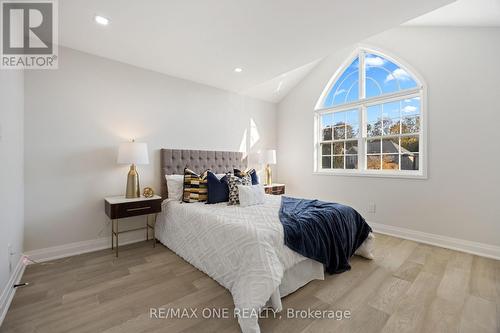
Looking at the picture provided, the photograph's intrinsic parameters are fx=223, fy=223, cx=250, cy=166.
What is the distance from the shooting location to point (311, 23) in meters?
2.17

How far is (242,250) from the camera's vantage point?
5.91 feet

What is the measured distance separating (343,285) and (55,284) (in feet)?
8.64

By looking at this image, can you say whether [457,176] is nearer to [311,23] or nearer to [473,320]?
[473,320]

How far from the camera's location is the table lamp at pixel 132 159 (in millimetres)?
2734

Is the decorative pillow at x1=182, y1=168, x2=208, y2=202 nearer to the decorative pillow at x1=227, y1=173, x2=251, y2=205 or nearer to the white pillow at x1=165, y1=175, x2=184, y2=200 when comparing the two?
the white pillow at x1=165, y1=175, x2=184, y2=200

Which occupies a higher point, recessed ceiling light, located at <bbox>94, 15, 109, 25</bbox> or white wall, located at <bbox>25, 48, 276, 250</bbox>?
recessed ceiling light, located at <bbox>94, 15, 109, 25</bbox>

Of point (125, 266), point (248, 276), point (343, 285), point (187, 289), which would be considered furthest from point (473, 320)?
point (125, 266)

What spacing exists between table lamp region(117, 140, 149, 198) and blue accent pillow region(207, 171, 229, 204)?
0.85 meters

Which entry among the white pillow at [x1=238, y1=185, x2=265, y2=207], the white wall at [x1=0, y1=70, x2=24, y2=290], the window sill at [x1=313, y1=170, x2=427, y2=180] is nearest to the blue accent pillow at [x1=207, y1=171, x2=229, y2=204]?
the white pillow at [x1=238, y1=185, x2=265, y2=207]

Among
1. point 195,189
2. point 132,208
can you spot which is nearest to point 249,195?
point 195,189

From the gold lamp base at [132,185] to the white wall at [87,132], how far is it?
247 mm

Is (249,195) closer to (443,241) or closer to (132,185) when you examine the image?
(132,185)

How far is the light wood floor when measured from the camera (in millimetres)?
1547

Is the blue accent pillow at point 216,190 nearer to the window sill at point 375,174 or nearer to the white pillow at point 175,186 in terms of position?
the white pillow at point 175,186
